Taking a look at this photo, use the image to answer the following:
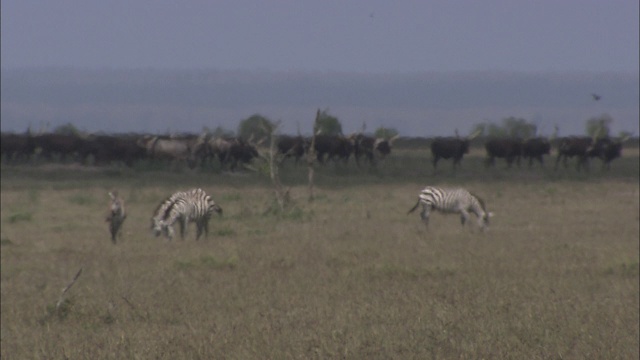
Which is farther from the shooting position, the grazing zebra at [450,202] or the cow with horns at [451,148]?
the cow with horns at [451,148]

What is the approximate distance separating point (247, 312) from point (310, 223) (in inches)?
414

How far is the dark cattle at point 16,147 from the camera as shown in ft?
190

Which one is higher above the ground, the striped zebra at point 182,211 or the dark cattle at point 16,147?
the striped zebra at point 182,211

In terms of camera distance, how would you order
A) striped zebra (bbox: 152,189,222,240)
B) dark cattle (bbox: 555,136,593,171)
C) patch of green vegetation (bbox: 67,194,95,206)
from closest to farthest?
striped zebra (bbox: 152,189,222,240)
patch of green vegetation (bbox: 67,194,95,206)
dark cattle (bbox: 555,136,593,171)

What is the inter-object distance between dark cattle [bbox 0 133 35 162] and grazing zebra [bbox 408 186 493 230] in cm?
4140

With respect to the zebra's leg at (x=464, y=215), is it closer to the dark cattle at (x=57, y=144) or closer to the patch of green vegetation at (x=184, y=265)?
the patch of green vegetation at (x=184, y=265)

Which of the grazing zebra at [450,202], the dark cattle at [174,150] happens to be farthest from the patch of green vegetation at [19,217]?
the dark cattle at [174,150]

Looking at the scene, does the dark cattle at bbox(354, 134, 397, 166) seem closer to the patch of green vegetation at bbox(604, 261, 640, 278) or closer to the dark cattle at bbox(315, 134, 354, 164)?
the dark cattle at bbox(315, 134, 354, 164)

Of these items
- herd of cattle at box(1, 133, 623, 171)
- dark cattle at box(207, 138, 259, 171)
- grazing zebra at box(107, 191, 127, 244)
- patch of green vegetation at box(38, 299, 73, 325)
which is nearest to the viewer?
patch of green vegetation at box(38, 299, 73, 325)

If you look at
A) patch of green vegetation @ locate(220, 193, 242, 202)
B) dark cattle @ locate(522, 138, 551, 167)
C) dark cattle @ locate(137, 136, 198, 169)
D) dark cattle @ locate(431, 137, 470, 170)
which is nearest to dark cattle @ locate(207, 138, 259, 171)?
dark cattle @ locate(137, 136, 198, 169)

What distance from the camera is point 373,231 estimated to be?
2109cm

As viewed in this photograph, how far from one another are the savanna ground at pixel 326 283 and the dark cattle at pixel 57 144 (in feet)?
97.2

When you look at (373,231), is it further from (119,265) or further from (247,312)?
(247,312)

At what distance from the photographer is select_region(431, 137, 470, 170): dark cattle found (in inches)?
1921
